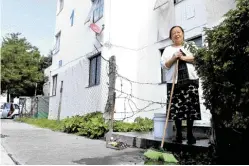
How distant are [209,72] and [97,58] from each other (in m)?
7.39

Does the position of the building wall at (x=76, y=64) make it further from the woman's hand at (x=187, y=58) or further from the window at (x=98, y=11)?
the woman's hand at (x=187, y=58)

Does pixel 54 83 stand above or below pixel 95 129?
above

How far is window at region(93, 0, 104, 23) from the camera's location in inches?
409

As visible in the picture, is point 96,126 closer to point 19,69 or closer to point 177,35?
point 177,35

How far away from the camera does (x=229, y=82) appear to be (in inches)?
122

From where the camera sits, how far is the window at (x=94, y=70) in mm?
10234

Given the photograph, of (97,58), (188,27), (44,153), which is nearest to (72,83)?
(97,58)

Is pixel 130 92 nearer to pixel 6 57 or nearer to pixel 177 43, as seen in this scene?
pixel 177 43

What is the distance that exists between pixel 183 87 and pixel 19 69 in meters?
22.8

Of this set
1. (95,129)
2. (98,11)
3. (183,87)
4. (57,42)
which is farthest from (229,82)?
(57,42)

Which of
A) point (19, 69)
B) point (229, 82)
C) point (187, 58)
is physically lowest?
point (229, 82)

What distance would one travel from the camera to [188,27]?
809cm

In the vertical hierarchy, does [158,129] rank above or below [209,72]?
below

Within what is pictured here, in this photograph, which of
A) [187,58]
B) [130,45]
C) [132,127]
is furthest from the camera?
[130,45]
